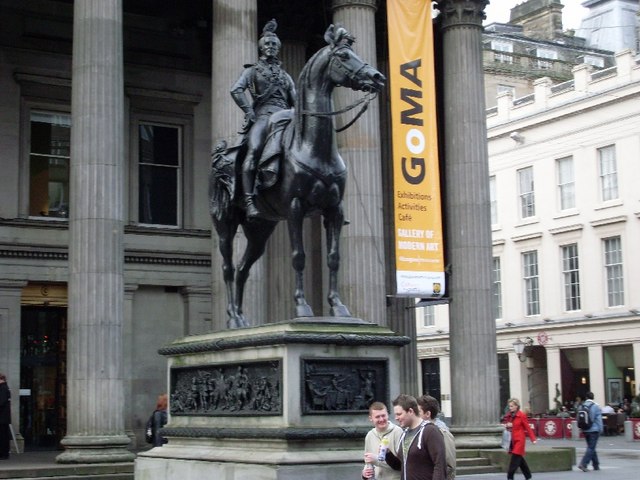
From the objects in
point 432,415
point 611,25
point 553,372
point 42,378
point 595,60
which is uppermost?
point 611,25

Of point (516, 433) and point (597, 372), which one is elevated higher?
point (597, 372)

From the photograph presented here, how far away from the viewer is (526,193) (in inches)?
2370

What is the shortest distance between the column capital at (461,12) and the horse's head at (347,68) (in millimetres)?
17354

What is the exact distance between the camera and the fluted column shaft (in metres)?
25.9

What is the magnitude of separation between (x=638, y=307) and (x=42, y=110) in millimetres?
31567

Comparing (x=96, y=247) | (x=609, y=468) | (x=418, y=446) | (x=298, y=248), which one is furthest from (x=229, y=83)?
(x=418, y=446)

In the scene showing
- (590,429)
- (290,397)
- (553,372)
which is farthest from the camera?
(553,372)

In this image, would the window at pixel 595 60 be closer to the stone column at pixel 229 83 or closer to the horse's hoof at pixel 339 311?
the stone column at pixel 229 83

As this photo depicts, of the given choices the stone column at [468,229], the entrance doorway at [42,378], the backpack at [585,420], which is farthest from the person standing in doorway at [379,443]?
the entrance doorway at [42,378]

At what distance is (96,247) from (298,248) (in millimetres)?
10775

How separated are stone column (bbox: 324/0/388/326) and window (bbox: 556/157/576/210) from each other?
31989 mm

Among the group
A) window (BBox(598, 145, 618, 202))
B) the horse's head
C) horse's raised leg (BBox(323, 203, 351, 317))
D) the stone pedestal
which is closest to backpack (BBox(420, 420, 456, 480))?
the stone pedestal

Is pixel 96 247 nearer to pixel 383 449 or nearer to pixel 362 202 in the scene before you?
pixel 362 202

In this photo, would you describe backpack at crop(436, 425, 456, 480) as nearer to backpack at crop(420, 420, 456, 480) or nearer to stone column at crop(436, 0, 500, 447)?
backpack at crop(420, 420, 456, 480)
